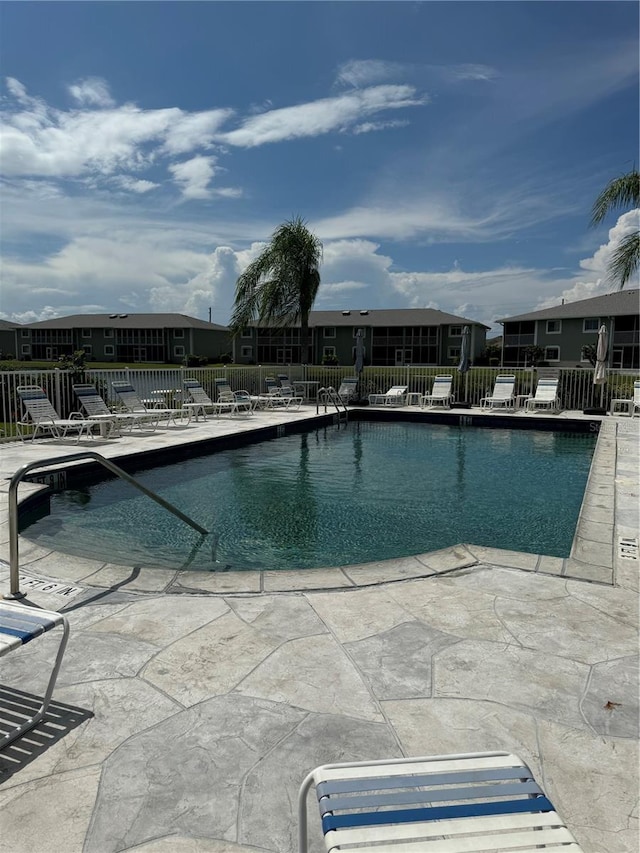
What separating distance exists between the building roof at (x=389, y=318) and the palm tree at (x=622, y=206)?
3229 centimetres

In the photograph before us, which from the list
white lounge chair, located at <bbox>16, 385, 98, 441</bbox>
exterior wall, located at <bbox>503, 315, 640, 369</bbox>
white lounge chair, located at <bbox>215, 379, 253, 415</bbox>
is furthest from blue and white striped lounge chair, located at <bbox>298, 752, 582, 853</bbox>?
exterior wall, located at <bbox>503, 315, 640, 369</bbox>

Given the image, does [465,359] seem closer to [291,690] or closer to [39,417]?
[39,417]

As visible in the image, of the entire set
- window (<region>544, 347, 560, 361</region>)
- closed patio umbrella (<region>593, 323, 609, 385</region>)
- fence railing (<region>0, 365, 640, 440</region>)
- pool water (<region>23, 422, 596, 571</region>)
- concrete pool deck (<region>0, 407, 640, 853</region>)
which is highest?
window (<region>544, 347, 560, 361</region>)

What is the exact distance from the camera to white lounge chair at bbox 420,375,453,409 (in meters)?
18.4

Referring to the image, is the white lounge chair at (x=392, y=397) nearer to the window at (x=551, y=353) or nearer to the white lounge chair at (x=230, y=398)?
the white lounge chair at (x=230, y=398)

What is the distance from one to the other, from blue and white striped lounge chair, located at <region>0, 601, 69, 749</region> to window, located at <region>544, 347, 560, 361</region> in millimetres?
45194

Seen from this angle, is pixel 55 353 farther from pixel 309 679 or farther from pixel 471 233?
pixel 309 679

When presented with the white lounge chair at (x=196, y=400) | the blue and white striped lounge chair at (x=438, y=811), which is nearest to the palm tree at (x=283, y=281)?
the white lounge chair at (x=196, y=400)

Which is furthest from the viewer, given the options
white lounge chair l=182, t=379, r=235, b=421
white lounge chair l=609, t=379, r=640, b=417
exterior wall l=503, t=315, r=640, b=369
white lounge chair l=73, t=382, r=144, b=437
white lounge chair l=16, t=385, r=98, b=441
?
exterior wall l=503, t=315, r=640, b=369

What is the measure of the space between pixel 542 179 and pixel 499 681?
19.5m

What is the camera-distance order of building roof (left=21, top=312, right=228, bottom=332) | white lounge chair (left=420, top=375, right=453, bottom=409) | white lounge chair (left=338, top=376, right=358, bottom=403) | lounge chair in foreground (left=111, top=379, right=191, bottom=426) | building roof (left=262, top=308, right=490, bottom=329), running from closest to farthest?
lounge chair in foreground (left=111, top=379, right=191, bottom=426) → white lounge chair (left=420, top=375, right=453, bottom=409) → white lounge chair (left=338, top=376, right=358, bottom=403) → building roof (left=262, top=308, right=490, bottom=329) → building roof (left=21, top=312, right=228, bottom=332)

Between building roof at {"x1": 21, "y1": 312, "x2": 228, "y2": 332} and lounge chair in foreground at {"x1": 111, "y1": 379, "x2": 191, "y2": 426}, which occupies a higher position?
building roof at {"x1": 21, "y1": 312, "x2": 228, "y2": 332}

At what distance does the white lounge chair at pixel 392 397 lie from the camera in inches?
752

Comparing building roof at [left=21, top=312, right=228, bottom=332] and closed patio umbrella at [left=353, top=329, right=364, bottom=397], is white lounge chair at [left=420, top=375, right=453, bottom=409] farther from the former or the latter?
building roof at [left=21, top=312, right=228, bottom=332]
